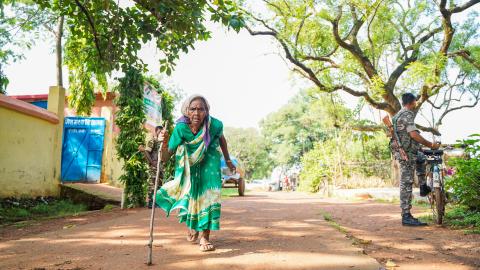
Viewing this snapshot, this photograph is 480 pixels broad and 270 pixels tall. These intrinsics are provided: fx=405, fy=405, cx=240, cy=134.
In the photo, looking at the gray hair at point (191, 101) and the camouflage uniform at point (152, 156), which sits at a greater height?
the gray hair at point (191, 101)

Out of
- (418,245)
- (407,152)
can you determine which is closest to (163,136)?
(418,245)

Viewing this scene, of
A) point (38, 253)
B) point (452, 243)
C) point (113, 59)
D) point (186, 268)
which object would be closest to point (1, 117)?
point (113, 59)

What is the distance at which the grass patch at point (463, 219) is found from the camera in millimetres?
5465

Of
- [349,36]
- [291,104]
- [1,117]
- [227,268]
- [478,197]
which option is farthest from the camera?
[291,104]

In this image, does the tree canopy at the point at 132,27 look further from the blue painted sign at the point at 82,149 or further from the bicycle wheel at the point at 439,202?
the blue painted sign at the point at 82,149

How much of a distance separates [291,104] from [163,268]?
158 feet

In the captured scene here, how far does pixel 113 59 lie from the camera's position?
7211 millimetres

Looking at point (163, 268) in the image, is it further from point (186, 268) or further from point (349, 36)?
point (349, 36)

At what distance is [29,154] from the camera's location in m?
10.2

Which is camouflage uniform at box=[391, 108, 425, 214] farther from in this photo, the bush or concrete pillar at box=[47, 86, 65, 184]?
concrete pillar at box=[47, 86, 65, 184]

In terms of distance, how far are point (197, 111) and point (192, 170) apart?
650 millimetres

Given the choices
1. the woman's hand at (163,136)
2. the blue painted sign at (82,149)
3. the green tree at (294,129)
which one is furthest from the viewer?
the green tree at (294,129)

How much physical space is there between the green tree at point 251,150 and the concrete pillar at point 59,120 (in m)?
47.3

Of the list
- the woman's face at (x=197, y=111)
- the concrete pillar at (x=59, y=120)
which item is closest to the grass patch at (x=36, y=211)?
the concrete pillar at (x=59, y=120)
